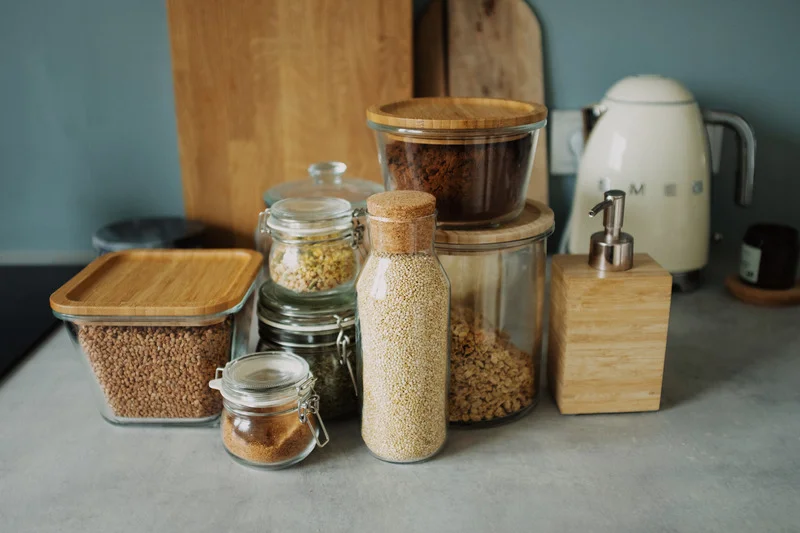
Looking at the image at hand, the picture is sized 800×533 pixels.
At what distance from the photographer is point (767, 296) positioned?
47.9 inches

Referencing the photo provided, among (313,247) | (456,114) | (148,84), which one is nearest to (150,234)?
(148,84)

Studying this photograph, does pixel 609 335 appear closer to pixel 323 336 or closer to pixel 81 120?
pixel 323 336

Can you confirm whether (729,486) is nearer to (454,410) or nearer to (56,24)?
(454,410)

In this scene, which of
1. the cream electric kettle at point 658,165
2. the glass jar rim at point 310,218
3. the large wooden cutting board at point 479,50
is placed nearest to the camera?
the glass jar rim at point 310,218

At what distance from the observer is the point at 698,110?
119cm

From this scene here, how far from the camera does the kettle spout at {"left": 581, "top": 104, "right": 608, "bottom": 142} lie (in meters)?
1.23

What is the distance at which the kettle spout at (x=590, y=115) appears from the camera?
123 centimetres

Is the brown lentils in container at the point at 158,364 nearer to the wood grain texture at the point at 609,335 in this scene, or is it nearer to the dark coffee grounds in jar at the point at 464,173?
the dark coffee grounds in jar at the point at 464,173

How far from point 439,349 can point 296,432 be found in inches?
7.1

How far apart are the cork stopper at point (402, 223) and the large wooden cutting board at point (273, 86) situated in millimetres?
542

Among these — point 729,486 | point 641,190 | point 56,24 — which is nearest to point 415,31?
point 641,190

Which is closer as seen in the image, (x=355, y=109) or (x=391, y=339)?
(x=391, y=339)

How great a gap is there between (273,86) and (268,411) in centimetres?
67

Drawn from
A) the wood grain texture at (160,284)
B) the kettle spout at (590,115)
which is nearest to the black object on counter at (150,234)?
the wood grain texture at (160,284)
